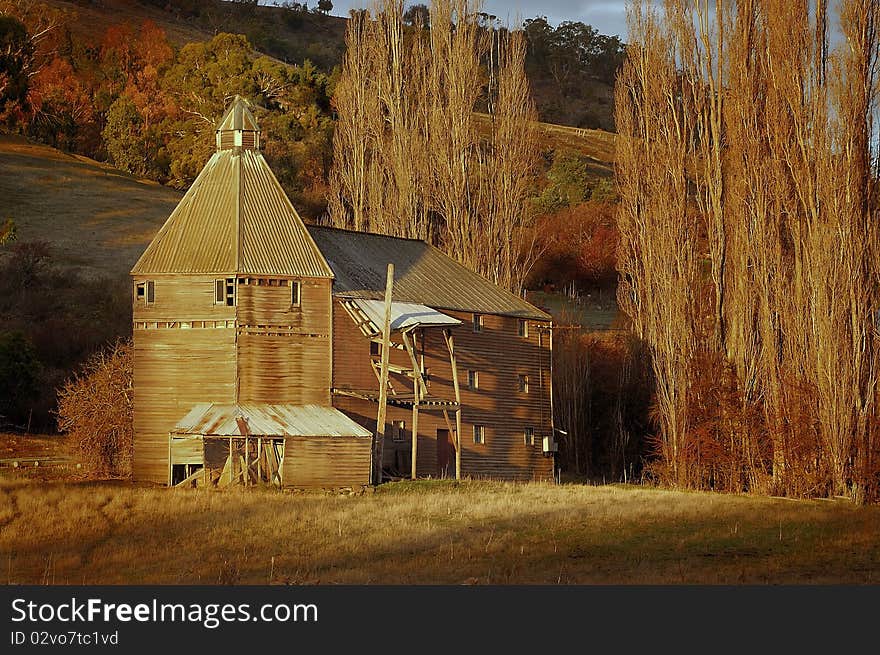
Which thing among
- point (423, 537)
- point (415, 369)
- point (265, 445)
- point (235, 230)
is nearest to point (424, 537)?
point (423, 537)

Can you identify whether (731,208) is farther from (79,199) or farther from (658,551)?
(79,199)

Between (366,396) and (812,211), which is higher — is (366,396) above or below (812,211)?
below

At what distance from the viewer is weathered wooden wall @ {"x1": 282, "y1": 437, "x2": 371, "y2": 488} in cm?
4200

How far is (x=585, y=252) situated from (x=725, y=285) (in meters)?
42.9

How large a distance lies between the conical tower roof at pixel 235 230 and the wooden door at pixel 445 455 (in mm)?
7823

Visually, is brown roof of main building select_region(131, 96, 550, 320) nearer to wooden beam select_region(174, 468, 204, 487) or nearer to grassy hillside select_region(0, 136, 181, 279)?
wooden beam select_region(174, 468, 204, 487)

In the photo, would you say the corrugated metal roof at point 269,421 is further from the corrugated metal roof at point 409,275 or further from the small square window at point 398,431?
the corrugated metal roof at point 409,275

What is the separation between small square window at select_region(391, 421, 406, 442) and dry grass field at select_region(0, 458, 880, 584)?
6.50m

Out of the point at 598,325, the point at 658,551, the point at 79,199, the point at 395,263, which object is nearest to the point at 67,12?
the point at 79,199

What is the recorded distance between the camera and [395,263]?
52.7 metres

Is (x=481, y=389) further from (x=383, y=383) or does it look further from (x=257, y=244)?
(x=257, y=244)

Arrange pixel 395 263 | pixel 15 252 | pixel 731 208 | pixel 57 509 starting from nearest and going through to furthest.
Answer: pixel 57 509 → pixel 731 208 → pixel 395 263 → pixel 15 252

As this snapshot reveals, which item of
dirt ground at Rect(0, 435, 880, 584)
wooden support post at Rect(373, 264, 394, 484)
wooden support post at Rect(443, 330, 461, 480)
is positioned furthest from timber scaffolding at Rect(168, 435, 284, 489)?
wooden support post at Rect(443, 330, 461, 480)

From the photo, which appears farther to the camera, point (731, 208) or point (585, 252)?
point (585, 252)
